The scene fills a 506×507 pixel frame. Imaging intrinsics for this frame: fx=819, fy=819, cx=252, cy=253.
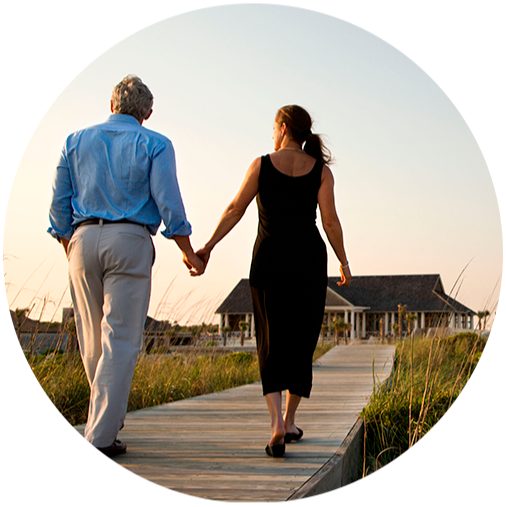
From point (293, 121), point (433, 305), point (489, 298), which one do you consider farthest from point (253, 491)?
point (433, 305)

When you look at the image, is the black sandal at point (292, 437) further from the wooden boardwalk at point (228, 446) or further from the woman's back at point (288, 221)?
the woman's back at point (288, 221)

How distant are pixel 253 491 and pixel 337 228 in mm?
1483

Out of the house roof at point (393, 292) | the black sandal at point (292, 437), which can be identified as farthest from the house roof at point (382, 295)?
the black sandal at point (292, 437)

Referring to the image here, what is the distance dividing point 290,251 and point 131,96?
112 centimetres

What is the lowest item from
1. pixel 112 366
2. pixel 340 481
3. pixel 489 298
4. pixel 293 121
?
pixel 340 481

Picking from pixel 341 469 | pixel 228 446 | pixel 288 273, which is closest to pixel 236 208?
pixel 288 273

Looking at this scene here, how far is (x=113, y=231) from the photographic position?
3.92 metres

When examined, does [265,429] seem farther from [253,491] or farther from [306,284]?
[253,491]

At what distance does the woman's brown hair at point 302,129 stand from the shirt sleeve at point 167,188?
654mm

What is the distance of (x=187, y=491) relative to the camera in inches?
139

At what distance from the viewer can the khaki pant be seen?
3844 mm

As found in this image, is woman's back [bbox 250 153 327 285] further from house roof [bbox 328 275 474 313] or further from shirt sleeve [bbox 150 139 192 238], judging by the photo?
house roof [bbox 328 275 474 313]

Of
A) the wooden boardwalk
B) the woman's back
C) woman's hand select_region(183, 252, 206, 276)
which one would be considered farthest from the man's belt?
the wooden boardwalk

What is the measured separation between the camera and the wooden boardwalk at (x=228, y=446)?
3.52 m
